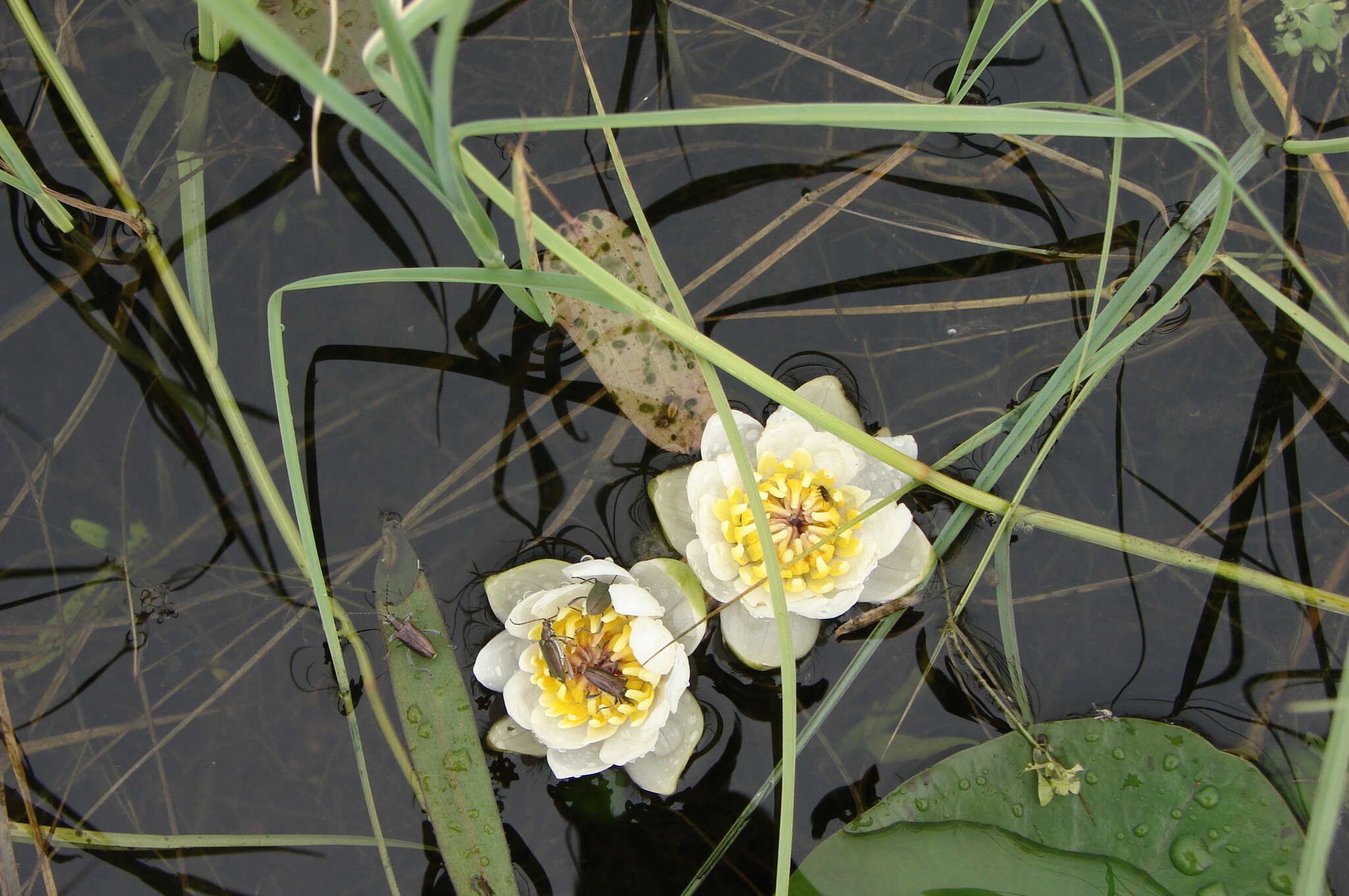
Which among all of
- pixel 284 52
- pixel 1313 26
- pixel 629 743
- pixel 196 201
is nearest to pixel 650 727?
pixel 629 743

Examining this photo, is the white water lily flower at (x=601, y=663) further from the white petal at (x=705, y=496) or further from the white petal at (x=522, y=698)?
the white petal at (x=705, y=496)

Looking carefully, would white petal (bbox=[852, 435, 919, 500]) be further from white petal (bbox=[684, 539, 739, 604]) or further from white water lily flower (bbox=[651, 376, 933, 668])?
white petal (bbox=[684, 539, 739, 604])

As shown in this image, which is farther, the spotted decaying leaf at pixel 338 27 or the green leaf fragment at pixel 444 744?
the spotted decaying leaf at pixel 338 27

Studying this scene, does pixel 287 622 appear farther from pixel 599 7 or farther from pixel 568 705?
pixel 599 7

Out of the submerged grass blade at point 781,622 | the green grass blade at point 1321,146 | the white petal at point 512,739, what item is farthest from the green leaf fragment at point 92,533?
the green grass blade at point 1321,146

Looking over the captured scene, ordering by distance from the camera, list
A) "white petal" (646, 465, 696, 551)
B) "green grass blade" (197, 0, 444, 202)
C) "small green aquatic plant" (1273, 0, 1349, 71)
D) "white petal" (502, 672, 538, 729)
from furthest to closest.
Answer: "small green aquatic plant" (1273, 0, 1349, 71)
"white petal" (646, 465, 696, 551)
"white petal" (502, 672, 538, 729)
"green grass blade" (197, 0, 444, 202)

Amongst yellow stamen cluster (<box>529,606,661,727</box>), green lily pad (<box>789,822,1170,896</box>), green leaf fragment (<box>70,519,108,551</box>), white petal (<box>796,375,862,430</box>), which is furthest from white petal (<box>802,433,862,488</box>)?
green leaf fragment (<box>70,519,108,551</box>)

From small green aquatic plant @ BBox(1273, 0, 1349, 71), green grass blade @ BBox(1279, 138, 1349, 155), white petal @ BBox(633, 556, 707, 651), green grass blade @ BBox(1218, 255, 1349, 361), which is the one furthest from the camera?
small green aquatic plant @ BBox(1273, 0, 1349, 71)
